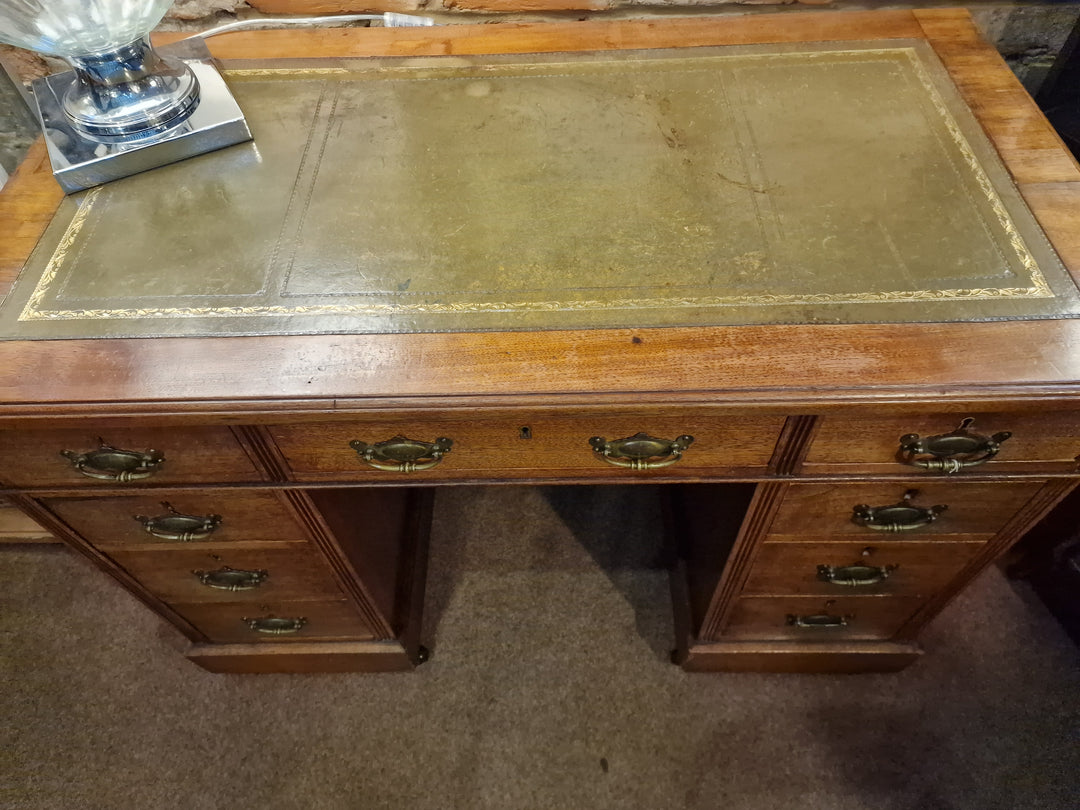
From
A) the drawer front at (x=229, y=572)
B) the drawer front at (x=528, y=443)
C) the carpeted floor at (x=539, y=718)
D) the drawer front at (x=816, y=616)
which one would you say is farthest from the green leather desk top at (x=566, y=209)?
the carpeted floor at (x=539, y=718)

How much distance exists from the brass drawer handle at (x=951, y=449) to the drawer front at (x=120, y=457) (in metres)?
0.76

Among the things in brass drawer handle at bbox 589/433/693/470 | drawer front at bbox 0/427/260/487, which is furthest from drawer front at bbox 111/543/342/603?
brass drawer handle at bbox 589/433/693/470

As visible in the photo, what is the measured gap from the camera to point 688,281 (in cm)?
79

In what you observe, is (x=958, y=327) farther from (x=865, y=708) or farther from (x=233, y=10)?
(x=233, y=10)

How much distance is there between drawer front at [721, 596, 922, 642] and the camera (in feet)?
3.89

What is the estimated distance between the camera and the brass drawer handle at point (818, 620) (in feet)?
4.03

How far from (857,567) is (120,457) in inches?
39.8

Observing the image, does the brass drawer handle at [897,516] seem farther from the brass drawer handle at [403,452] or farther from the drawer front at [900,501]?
the brass drawer handle at [403,452]

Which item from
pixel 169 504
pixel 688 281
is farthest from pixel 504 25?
pixel 169 504

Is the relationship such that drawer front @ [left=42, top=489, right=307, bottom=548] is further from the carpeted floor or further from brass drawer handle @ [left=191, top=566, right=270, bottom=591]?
the carpeted floor

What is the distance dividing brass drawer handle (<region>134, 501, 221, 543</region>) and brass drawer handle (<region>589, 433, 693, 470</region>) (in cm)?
54

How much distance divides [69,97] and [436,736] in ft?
3.92

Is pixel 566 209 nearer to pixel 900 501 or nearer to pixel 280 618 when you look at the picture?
pixel 900 501

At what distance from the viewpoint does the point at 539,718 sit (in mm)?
1372
